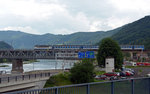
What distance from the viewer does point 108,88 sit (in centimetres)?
813

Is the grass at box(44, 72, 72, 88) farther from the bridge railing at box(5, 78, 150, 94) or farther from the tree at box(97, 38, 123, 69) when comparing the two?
the bridge railing at box(5, 78, 150, 94)

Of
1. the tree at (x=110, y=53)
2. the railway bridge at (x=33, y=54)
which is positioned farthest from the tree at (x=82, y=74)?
the railway bridge at (x=33, y=54)

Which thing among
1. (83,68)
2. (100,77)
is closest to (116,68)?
(100,77)

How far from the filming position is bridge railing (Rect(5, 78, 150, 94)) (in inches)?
249

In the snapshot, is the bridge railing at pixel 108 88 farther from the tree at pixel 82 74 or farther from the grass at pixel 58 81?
the tree at pixel 82 74

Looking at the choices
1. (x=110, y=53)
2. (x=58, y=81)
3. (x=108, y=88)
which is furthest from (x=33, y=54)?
(x=108, y=88)

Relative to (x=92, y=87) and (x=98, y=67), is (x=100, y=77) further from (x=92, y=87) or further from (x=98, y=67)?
(x=92, y=87)

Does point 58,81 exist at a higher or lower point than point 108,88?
lower

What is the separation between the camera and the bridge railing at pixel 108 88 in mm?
6328

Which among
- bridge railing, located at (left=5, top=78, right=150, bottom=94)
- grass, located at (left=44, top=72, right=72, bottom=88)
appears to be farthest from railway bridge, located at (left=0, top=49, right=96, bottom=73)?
bridge railing, located at (left=5, top=78, right=150, bottom=94)

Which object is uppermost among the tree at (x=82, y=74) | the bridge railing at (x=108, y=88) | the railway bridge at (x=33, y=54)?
the bridge railing at (x=108, y=88)

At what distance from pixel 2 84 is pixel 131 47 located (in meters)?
92.4

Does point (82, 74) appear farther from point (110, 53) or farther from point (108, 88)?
point (108, 88)

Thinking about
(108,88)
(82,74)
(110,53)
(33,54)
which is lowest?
(82,74)
